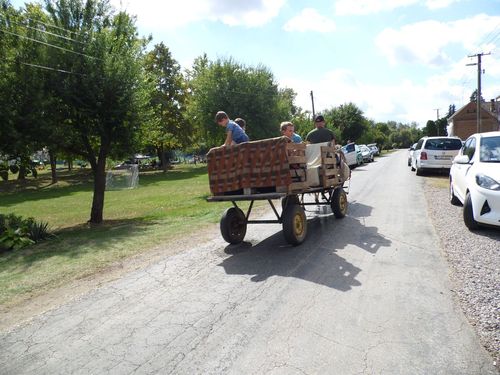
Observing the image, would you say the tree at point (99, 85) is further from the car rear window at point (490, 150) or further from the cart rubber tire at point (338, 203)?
the car rear window at point (490, 150)

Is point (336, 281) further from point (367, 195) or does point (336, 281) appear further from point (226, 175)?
point (367, 195)

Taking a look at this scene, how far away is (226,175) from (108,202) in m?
16.3

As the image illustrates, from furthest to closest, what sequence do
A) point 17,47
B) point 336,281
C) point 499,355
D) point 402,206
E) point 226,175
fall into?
point 17,47 → point 402,206 → point 226,175 → point 336,281 → point 499,355

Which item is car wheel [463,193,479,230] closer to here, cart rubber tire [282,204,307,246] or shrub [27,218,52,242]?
cart rubber tire [282,204,307,246]

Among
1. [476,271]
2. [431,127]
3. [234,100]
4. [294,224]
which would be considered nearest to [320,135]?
[294,224]

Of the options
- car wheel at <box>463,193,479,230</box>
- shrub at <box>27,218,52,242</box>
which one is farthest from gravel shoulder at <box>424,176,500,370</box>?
shrub at <box>27,218,52,242</box>

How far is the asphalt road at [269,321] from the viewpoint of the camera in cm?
327

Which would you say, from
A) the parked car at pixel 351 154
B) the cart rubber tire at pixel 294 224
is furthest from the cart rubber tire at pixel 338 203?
the parked car at pixel 351 154

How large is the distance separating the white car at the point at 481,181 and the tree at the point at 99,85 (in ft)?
32.5

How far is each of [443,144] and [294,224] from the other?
44.5 ft

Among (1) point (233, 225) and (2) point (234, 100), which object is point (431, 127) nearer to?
(2) point (234, 100)

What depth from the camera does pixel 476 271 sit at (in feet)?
16.5

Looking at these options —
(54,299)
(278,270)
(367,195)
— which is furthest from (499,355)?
(367,195)

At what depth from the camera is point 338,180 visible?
8.92 meters
